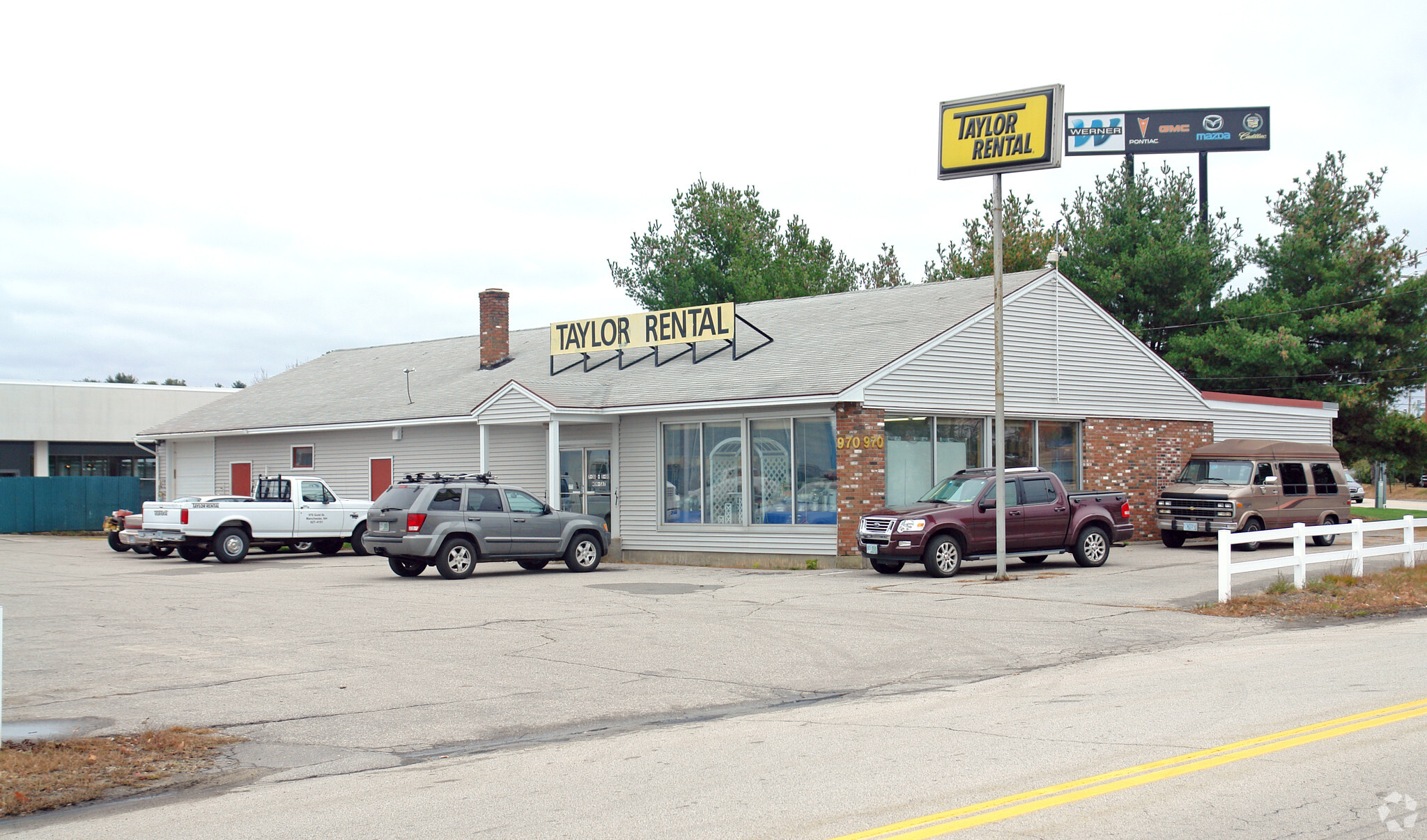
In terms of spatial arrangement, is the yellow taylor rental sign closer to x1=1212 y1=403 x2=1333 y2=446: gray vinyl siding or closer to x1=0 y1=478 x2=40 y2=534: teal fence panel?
x1=1212 y1=403 x2=1333 y2=446: gray vinyl siding

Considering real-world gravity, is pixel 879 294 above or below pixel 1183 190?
below

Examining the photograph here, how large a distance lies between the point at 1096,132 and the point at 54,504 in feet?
139

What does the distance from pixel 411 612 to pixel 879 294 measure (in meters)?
17.1

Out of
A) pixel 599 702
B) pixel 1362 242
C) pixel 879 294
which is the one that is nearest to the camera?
pixel 599 702

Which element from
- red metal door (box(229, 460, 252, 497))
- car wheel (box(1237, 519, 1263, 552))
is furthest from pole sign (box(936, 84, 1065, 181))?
red metal door (box(229, 460, 252, 497))

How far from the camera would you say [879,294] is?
29.9 m

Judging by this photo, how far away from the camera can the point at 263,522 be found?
88.0 ft

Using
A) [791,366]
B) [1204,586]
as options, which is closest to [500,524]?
[791,366]

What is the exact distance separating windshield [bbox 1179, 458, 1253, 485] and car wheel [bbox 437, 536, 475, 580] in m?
15.7

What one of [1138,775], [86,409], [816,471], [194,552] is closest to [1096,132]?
[816,471]

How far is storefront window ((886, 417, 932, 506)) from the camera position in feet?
77.4

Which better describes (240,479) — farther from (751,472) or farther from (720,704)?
(720,704)

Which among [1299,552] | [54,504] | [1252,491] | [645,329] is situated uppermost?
[645,329]

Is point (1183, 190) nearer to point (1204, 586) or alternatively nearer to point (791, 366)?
point (791, 366)
